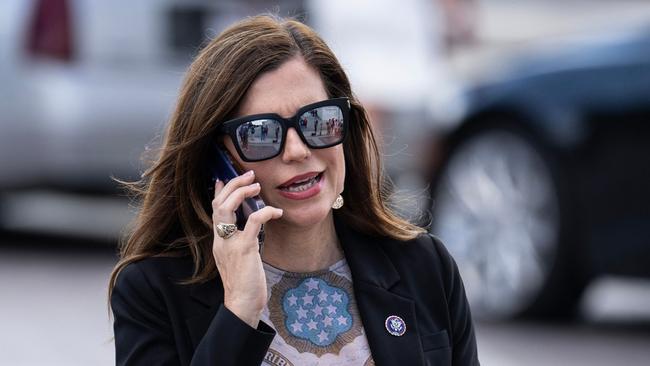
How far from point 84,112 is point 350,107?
674 cm

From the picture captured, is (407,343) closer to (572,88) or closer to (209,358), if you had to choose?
(209,358)

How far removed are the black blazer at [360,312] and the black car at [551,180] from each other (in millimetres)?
3980

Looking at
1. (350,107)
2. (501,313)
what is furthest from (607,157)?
(350,107)

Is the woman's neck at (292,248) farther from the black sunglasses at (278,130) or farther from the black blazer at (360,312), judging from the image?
the black sunglasses at (278,130)

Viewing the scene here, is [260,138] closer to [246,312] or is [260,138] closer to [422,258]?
[246,312]

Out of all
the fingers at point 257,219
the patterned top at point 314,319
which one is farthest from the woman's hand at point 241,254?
the patterned top at point 314,319

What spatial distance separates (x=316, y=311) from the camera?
3.12m

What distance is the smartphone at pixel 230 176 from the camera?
3.02 meters

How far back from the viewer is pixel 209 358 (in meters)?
2.92

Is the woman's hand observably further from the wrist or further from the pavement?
the pavement

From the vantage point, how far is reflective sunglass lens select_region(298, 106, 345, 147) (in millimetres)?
3029

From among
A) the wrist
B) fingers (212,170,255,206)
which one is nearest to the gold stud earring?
fingers (212,170,255,206)

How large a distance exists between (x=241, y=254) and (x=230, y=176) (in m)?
0.17

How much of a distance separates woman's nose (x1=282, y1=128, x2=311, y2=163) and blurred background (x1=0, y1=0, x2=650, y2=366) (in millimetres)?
3171
